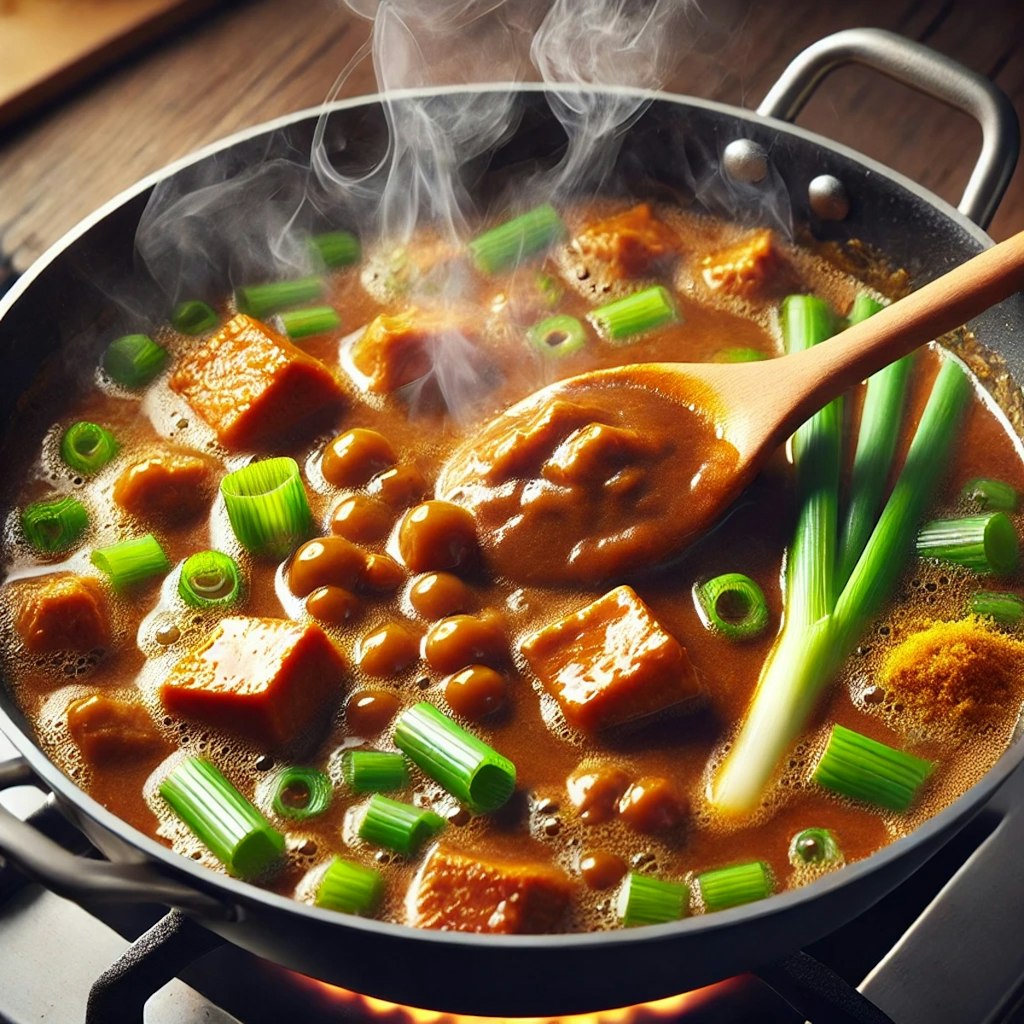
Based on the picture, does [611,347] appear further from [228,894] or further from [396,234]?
[228,894]

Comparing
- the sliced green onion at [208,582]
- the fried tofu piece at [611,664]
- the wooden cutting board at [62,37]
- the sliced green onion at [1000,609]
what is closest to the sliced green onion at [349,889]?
the fried tofu piece at [611,664]

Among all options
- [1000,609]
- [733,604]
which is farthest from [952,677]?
[733,604]

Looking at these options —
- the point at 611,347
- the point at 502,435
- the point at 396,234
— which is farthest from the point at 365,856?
the point at 396,234

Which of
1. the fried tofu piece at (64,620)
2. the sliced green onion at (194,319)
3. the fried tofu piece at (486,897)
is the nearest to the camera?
the fried tofu piece at (486,897)

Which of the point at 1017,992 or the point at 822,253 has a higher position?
the point at 822,253

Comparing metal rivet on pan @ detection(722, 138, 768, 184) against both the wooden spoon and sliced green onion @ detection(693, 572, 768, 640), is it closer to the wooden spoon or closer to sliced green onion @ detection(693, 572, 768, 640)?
the wooden spoon

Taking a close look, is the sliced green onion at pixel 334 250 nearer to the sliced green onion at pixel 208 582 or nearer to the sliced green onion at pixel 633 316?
the sliced green onion at pixel 633 316

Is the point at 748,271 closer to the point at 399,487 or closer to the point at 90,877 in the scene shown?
the point at 399,487
